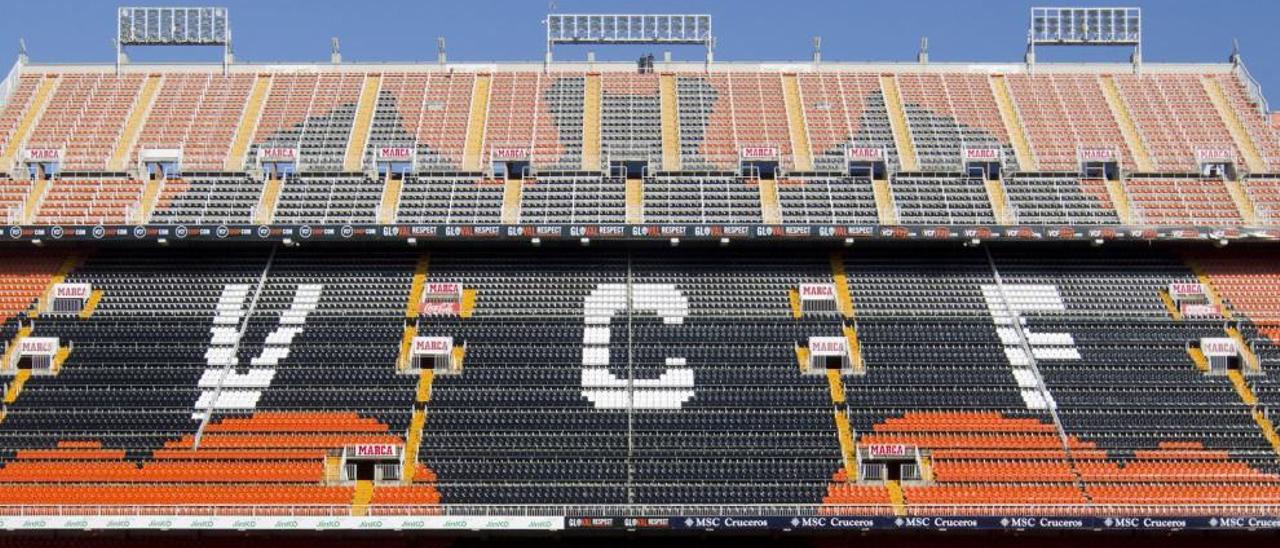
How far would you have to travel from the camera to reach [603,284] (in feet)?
164

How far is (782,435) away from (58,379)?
24671mm

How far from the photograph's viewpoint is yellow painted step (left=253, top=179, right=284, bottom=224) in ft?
A: 171

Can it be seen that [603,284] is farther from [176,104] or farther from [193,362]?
[176,104]

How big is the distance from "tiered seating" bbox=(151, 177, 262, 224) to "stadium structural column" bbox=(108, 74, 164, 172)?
3482mm

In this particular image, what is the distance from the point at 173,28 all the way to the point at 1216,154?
158ft

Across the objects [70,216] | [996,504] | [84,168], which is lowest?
[996,504]

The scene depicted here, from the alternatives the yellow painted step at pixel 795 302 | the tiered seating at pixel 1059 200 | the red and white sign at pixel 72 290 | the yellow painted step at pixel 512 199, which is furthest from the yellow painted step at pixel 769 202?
the red and white sign at pixel 72 290

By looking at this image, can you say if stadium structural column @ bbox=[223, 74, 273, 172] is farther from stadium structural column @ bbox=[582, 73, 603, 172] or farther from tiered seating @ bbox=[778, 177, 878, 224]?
tiered seating @ bbox=[778, 177, 878, 224]

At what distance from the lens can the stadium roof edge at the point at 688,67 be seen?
62.5 metres

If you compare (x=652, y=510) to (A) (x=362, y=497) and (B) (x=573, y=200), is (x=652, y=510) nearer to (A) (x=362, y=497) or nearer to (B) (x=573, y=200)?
(A) (x=362, y=497)

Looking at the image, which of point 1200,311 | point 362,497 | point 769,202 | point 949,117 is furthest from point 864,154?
point 362,497

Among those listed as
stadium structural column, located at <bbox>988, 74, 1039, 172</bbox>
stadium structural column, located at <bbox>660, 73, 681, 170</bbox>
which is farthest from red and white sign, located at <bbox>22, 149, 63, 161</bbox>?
stadium structural column, located at <bbox>988, 74, 1039, 172</bbox>

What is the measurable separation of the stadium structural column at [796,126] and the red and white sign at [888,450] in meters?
16.9

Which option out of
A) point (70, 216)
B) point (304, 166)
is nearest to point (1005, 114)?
point (304, 166)
